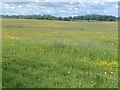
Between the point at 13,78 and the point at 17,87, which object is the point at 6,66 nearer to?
the point at 13,78

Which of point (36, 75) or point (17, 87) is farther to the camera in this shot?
point (36, 75)

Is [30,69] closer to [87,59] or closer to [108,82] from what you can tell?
[108,82]

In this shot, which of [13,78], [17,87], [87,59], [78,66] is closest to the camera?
[17,87]

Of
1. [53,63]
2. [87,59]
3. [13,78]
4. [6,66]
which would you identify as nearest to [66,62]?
[53,63]

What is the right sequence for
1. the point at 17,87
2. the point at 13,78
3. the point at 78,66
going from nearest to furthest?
the point at 17,87
the point at 13,78
the point at 78,66

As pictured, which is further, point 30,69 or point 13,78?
point 30,69

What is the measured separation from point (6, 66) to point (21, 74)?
1.22 metres

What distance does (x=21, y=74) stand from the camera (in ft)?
38.5

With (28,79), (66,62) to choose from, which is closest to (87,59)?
(66,62)

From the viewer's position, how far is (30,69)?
12.5 metres

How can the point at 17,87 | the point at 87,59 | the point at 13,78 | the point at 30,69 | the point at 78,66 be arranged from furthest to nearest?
the point at 87,59 → the point at 78,66 → the point at 30,69 → the point at 13,78 → the point at 17,87

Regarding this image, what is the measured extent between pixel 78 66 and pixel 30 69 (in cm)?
241

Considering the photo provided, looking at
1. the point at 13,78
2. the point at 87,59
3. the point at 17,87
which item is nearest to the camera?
the point at 17,87

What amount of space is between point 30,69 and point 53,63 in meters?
1.80
